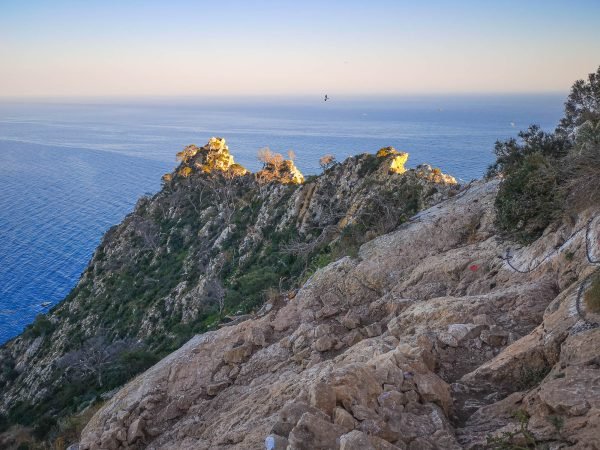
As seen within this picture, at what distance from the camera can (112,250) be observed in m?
55.4

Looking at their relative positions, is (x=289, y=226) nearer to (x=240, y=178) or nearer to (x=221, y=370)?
(x=240, y=178)

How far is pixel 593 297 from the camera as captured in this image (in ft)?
24.3

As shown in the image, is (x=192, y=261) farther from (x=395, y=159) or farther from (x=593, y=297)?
(x=593, y=297)

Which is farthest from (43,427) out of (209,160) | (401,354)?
(209,160)

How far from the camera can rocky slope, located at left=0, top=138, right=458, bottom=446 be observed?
26953 mm

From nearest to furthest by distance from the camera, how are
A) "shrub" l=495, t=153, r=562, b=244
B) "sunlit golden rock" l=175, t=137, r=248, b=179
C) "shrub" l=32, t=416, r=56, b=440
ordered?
"shrub" l=495, t=153, r=562, b=244 → "shrub" l=32, t=416, r=56, b=440 → "sunlit golden rock" l=175, t=137, r=248, b=179

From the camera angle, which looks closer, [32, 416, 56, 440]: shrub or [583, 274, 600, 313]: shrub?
[583, 274, 600, 313]: shrub

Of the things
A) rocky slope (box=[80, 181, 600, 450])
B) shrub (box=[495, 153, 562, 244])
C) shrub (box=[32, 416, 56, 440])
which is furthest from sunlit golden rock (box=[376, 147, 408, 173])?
shrub (box=[32, 416, 56, 440])

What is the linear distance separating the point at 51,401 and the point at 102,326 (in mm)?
11350

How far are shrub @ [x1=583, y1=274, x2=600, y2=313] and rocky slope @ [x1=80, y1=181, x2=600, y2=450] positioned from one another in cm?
14

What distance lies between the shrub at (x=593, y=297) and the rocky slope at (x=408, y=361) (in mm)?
143

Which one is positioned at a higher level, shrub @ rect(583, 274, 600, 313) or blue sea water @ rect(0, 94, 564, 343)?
shrub @ rect(583, 274, 600, 313)

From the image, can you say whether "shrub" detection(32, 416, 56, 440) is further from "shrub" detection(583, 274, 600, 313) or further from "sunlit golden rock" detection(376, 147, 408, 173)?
"sunlit golden rock" detection(376, 147, 408, 173)

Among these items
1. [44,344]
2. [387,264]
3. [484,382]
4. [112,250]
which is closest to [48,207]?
[112,250]
